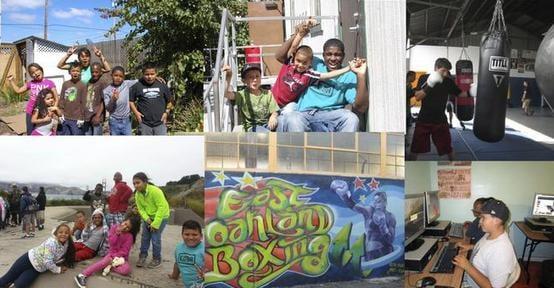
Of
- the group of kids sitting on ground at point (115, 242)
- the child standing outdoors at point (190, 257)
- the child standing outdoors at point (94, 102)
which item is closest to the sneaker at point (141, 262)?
the group of kids sitting on ground at point (115, 242)

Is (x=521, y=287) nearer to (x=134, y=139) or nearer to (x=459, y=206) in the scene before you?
(x=459, y=206)

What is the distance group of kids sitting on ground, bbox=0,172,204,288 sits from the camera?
505cm

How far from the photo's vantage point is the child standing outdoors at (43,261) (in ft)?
16.7

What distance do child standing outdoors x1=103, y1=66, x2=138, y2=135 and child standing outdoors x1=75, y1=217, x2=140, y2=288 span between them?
0.87 meters

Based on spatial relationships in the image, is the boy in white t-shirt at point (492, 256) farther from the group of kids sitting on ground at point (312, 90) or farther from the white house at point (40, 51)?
the white house at point (40, 51)

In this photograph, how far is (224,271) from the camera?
4953 mm

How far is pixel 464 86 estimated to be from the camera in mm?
4785

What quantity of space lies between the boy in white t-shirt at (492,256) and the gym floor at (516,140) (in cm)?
47

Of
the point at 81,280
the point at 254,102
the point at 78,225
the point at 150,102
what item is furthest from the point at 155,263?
the point at 254,102

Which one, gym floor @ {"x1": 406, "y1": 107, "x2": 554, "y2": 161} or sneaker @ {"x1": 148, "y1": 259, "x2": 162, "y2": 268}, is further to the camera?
sneaker @ {"x1": 148, "y1": 259, "x2": 162, "y2": 268}

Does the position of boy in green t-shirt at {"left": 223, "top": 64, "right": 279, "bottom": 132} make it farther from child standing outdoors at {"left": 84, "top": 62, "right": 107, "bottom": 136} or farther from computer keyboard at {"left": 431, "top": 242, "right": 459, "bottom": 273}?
computer keyboard at {"left": 431, "top": 242, "right": 459, "bottom": 273}

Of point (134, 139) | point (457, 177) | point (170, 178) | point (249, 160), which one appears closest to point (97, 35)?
point (134, 139)

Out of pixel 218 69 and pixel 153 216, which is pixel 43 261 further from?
pixel 218 69

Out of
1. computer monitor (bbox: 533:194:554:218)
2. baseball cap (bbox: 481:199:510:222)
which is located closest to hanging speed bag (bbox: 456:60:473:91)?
baseball cap (bbox: 481:199:510:222)
